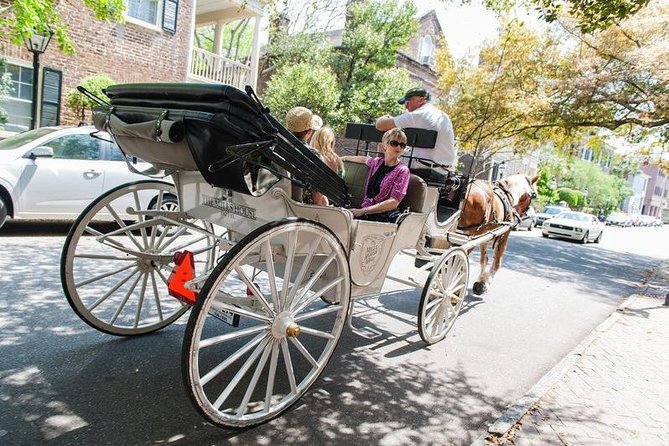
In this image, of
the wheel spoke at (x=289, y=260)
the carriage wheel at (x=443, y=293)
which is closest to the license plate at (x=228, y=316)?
the wheel spoke at (x=289, y=260)

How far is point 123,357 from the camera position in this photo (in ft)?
12.3

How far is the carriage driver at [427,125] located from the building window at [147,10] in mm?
12276

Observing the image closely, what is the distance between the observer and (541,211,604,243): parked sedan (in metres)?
20.6

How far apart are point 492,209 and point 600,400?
3.70 meters

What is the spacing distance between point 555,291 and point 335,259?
6.86 metres

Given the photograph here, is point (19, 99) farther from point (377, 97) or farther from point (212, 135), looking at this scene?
point (377, 97)

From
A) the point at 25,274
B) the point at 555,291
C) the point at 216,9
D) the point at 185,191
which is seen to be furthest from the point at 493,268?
the point at 216,9

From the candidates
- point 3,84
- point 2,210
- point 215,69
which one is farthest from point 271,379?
point 215,69

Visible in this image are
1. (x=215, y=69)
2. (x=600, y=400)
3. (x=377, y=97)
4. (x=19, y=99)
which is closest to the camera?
(x=600, y=400)

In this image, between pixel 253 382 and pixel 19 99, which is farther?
pixel 19 99

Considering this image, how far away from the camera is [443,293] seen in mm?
4875

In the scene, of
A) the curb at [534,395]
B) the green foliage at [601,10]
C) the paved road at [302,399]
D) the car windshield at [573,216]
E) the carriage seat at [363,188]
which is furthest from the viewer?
the car windshield at [573,216]

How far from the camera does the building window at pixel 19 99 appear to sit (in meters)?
12.0

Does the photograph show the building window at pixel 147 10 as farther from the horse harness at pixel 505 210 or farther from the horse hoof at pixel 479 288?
the horse hoof at pixel 479 288
